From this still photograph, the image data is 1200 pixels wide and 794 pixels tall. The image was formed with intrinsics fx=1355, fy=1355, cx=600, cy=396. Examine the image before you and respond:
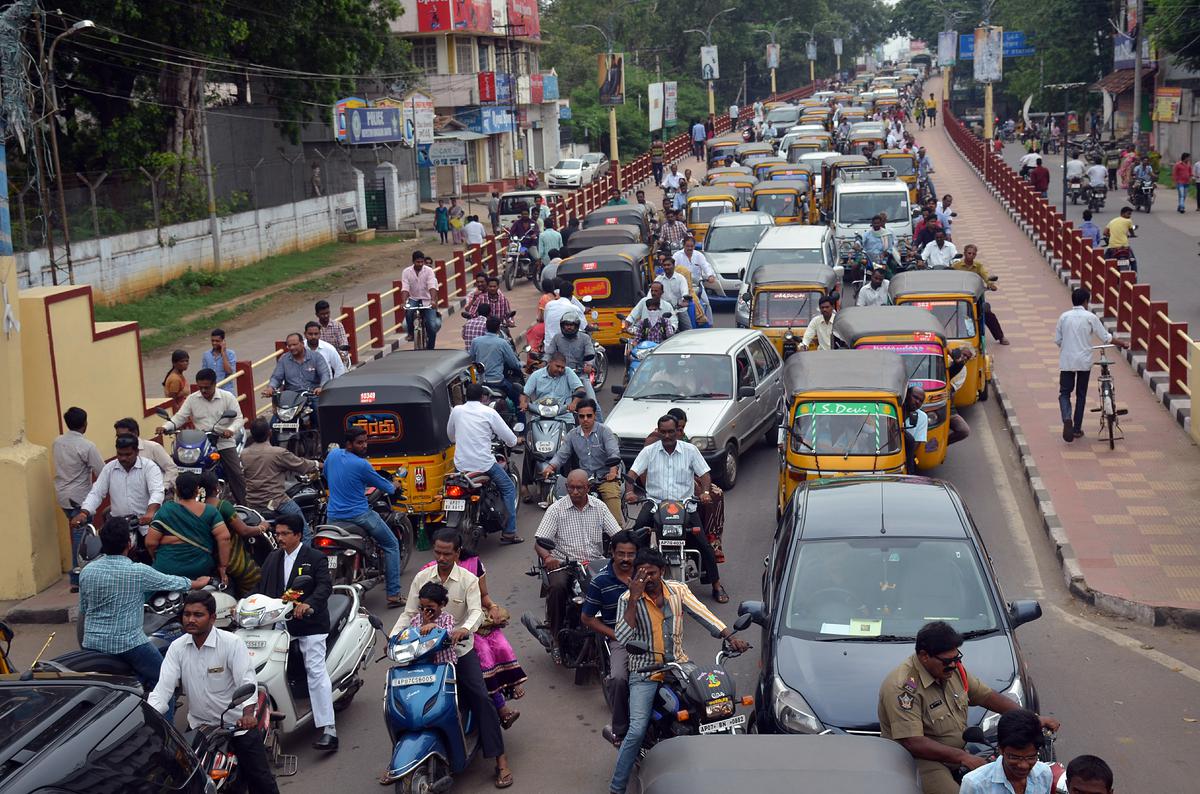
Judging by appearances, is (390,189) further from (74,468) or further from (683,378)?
(74,468)

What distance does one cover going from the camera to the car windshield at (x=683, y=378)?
15078 millimetres

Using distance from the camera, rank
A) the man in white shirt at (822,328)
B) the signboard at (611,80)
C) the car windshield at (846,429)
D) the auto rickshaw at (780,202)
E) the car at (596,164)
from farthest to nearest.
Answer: the car at (596,164), the signboard at (611,80), the auto rickshaw at (780,202), the man in white shirt at (822,328), the car windshield at (846,429)

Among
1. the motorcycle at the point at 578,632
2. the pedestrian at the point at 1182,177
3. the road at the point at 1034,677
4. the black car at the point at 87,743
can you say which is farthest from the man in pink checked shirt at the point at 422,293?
the pedestrian at the point at 1182,177

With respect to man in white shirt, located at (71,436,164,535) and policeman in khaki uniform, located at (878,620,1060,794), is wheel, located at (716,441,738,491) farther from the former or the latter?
policeman in khaki uniform, located at (878,620,1060,794)

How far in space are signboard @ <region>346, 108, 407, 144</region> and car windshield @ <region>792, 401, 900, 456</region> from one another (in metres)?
33.2

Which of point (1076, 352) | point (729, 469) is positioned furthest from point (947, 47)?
point (729, 469)

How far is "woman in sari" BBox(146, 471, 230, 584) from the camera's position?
31.6 ft

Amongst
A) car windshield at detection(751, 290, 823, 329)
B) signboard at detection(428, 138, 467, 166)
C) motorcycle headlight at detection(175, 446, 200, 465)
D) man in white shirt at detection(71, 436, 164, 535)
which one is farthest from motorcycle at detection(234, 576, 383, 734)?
signboard at detection(428, 138, 467, 166)

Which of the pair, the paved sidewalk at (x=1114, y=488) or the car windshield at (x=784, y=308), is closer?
the paved sidewalk at (x=1114, y=488)

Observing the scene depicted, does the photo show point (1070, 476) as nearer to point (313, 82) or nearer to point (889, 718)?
point (889, 718)

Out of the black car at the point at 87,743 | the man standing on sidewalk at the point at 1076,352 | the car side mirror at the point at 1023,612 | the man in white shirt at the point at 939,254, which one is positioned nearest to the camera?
the black car at the point at 87,743

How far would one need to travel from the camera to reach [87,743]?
216 inches

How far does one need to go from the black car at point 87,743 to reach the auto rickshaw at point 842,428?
23.9ft

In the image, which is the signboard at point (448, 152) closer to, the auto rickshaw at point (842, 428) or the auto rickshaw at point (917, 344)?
the auto rickshaw at point (917, 344)
